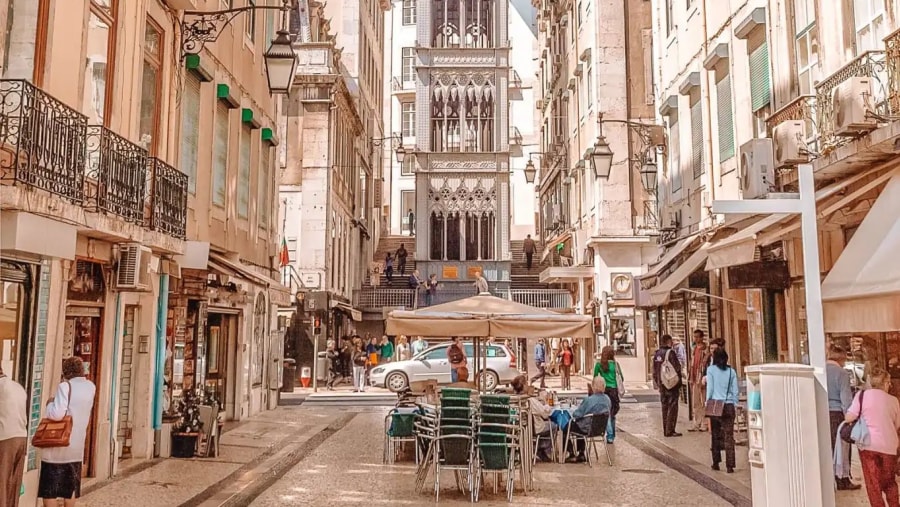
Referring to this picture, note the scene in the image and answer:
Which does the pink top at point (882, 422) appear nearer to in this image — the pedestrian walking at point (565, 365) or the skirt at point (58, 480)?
the skirt at point (58, 480)

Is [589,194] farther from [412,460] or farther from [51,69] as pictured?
[51,69]

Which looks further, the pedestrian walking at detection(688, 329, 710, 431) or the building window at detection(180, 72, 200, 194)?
the pedestrian walking at detection(688, 329, 710, 431)

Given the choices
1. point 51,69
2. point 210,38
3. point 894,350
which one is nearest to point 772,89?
point 894,350

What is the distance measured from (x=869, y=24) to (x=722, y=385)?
5109 millimetres

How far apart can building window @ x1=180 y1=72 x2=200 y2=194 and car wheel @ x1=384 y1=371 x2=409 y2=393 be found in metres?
11.6

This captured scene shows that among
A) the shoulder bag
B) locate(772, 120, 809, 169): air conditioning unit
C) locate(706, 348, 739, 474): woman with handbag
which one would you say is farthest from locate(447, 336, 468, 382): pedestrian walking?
locate(772, 120, 809, 169): air conditioning unit

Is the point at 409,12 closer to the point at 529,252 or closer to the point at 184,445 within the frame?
the point at 529,252

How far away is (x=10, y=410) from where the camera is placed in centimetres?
643

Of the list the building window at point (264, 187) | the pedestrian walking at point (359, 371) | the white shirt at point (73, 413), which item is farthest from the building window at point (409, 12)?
the white shirt at point (73, 413)

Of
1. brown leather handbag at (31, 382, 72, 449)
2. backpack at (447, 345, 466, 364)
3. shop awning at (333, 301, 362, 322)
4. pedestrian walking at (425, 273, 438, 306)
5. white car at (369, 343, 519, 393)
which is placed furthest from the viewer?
pedestrian walking at (425, 273, 438, 306)

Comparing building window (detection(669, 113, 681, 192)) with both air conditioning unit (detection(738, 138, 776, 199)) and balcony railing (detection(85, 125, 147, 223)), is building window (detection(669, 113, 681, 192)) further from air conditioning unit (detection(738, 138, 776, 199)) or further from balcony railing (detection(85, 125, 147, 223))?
balcony railing (detection(85, 125, 147, 223))

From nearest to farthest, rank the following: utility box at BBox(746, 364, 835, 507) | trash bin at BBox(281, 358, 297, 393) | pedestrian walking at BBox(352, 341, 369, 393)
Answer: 1. utility box at BBox(746, 364, 835, 507)
2. trash bin at BBox(281, 358, 297, 393)
3. pedestrian walking at BBox(352, 341, 369, 393)

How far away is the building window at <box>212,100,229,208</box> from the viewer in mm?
14492

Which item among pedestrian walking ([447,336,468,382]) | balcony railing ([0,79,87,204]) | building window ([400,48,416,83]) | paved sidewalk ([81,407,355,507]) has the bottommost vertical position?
paved sidewalk ([81,407,355,507])
